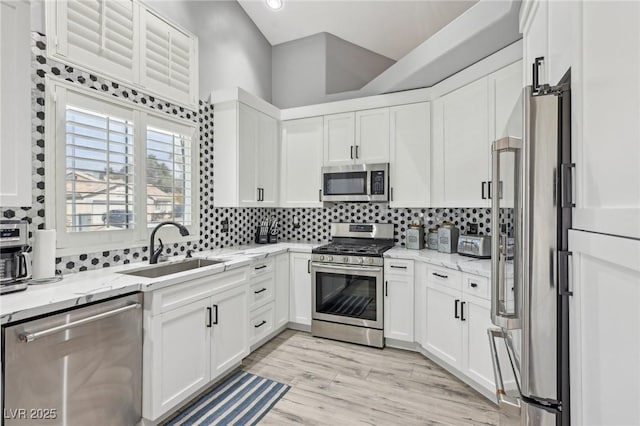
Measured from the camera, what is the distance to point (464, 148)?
2.74m

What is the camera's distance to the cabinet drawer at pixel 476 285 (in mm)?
2176

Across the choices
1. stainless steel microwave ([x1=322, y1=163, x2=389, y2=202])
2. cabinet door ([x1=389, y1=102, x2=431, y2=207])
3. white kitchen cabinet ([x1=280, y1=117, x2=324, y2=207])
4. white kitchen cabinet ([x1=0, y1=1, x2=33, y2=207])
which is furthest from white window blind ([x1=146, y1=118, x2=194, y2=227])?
cabinet door ([x1=389, y1=102, x2=431, y2=207])

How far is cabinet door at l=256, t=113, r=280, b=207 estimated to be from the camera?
3.48m

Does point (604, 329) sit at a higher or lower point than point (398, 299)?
higher

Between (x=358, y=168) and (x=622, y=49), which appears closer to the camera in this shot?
(x=622, y=49)

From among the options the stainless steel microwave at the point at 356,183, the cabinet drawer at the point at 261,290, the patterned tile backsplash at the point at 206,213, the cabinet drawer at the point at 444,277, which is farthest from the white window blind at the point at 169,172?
the cabinet drawer at the point at 444,277

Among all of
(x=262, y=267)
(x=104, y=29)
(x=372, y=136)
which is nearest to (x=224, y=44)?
(x=104, y=29)

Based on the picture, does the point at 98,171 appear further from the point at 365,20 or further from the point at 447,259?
the point at 365,20

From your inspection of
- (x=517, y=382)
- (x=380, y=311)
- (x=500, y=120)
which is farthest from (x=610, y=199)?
(x=380, y=311)

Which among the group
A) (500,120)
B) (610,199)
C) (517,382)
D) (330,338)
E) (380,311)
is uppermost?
(500,120)

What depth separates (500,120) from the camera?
7.89 feet

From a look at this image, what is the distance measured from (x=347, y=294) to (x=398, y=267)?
2.00ft

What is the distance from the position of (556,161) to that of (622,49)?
0.28 m

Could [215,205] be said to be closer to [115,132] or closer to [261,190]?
[261,190]
